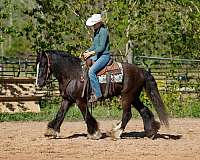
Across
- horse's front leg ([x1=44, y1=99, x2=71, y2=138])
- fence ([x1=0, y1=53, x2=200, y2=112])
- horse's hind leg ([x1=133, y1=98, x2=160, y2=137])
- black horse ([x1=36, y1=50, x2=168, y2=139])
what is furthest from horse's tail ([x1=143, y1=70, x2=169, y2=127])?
fence ([x1=0, y1=53, x2=200, y2=112])

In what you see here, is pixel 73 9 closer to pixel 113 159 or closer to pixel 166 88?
pixel 166 88

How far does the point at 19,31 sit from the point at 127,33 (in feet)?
13.1

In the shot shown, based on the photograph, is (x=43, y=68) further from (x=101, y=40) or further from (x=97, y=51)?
(x=101, y=40)

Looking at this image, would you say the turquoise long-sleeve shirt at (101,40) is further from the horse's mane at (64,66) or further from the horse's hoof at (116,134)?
the horse's hoof at (116,134)

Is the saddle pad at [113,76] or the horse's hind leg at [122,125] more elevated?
the saddle pad at [113,76]

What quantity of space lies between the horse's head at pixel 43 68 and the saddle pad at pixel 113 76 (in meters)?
1.01

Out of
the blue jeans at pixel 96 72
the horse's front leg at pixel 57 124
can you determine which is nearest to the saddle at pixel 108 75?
the blue jeans at pixel 96 72

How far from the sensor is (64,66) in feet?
35.9

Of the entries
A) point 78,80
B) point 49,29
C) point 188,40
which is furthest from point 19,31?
point 78,80

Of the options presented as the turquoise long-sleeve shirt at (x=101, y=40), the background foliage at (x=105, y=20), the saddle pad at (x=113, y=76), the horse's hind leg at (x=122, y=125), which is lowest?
the horse's hind leg at (x=122, y=125)

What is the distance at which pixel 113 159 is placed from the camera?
8453 mm

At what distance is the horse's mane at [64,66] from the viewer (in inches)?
430

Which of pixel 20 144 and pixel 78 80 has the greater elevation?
pixel 78 80

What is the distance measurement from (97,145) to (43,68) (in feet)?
6.37
